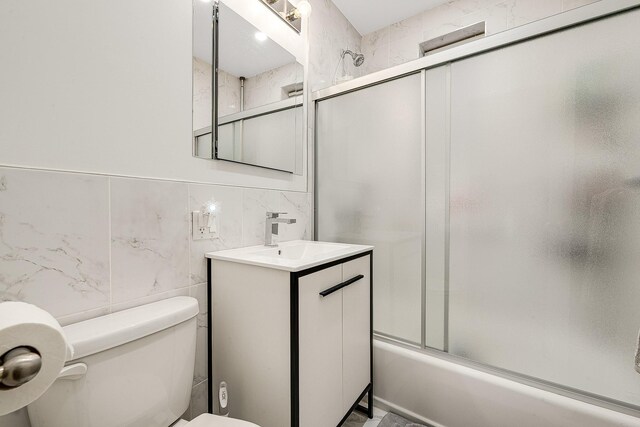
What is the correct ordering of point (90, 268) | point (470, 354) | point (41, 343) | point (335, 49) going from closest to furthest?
point (41, 343) → point (90, 268) → point (470, 354) → point (335, 49)

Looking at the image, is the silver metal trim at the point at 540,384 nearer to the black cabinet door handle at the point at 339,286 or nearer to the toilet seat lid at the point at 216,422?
the black cabinet door handle at the point at 339,286

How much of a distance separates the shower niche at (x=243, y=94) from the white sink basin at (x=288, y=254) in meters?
0.40

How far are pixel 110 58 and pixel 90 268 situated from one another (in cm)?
63

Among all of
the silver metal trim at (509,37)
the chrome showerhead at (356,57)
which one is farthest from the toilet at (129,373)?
the chrome showerhead at (356,57)

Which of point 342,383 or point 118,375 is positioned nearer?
point 118,375

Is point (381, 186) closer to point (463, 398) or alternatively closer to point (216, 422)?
point (463, 398)

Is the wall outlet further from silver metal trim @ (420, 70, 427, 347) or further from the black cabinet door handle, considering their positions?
silver metal trim @ (420, 70, 427, 347)

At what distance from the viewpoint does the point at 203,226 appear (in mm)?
1103

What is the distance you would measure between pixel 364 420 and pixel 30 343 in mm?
1441

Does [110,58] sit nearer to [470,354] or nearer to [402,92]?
[402,92]

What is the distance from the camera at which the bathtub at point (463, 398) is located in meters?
1.04

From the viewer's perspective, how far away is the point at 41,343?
0.42 m

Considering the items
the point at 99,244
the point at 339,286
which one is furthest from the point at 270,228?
the point at 99,244


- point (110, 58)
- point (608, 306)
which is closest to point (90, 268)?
point (110, 58)
